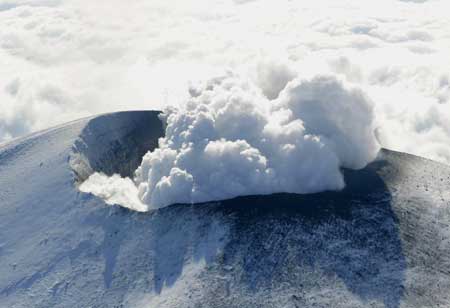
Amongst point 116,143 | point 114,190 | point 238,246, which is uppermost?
point 238,246

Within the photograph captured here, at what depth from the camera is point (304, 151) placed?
10619 cm

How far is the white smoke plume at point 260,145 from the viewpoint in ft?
341

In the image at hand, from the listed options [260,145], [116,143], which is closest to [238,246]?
[260,145]

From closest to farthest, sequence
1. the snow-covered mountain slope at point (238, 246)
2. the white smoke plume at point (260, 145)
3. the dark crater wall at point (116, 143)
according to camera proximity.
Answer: the snow-covered mountain slope at point (238, 246), the white smoke plume at point (260, 145), the dark crater wall at point (116, 143)

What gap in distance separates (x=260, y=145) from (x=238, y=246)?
94.2 feet

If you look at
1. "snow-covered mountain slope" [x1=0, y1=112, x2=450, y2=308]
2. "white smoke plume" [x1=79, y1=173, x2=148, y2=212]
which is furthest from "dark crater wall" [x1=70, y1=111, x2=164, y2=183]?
"snow-covered mountain slope" [x1=0, y1=112, x2=450, y2=308]

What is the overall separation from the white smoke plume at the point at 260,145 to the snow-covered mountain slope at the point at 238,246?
3.93 m

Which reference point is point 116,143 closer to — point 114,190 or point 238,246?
point 114,190

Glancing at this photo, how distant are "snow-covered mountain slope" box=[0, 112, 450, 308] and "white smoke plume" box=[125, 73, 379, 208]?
393cm

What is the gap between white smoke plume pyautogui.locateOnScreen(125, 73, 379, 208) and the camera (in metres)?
104

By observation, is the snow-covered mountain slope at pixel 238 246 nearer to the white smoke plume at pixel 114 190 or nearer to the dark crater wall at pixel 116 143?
the white smoke plume at pixel 114 190

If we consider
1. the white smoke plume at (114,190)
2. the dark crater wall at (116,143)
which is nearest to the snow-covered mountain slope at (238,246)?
the white smoke plume at (114,190)

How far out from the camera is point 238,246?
87.6 m

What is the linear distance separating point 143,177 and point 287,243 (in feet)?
159
